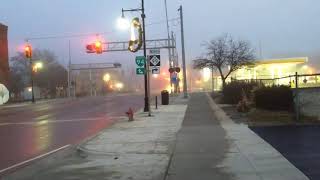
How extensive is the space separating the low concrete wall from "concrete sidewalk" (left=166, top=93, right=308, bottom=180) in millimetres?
7544

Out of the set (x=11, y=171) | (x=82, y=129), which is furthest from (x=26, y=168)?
(x=82, y=129)

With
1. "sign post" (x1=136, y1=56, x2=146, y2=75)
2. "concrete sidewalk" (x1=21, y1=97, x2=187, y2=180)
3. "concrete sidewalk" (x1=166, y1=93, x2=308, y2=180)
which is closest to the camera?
"concrete sidewalk" (x1=166, y1=93, x2=308, y2=180)

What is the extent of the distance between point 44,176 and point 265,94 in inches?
757

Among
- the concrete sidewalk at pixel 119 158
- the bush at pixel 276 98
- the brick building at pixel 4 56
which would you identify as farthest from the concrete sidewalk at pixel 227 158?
the brick building at pixel 4 56

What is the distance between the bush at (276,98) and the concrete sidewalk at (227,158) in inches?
354

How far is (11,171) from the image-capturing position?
42.1 ft

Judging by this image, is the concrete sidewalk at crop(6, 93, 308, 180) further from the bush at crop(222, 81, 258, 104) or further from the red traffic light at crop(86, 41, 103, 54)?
the red traffic light at crop(86, 41, 103, 54)

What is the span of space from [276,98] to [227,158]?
15.7 metres

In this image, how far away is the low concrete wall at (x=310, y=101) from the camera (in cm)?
2588

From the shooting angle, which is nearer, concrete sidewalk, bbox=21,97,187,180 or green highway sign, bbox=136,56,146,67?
concrete sidewalk, bbox=21,97,187,180

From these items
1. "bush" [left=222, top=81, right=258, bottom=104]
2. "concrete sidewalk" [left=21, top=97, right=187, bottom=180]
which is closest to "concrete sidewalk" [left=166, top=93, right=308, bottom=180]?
"concrete sidewalk" [left=21, top=97, right=187, bottom=180]

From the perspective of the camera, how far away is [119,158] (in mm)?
13586

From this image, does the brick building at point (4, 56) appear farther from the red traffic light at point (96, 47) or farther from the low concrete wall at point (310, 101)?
the low concrete wall at point (310, 101)

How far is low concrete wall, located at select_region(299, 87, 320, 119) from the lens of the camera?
84.9 ft
